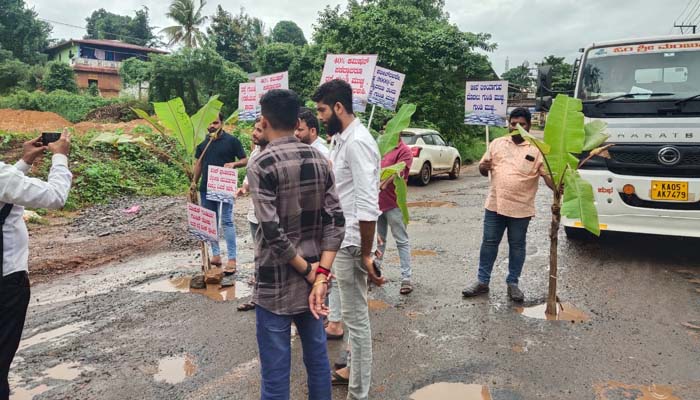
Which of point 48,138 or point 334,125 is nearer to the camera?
point 48,138

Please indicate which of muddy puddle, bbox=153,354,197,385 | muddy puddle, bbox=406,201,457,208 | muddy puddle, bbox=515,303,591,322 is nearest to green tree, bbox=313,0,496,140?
muddy puddle, bbox=406,201,457,208

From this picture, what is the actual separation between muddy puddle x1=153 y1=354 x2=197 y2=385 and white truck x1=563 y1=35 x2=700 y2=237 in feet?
16.6

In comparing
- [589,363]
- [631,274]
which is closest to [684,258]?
[631,274]

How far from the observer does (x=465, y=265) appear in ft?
20.8

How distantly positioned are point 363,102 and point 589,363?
9.93 feet

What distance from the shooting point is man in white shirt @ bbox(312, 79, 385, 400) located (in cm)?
280

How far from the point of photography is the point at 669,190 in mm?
5641

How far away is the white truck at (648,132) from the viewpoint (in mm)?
5555

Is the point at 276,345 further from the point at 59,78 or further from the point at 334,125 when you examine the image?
the point at 59,78

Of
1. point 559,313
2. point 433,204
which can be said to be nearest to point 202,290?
point 559,313

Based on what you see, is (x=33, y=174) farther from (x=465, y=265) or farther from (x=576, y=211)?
(x=576, y=211)

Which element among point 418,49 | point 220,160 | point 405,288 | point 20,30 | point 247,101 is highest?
point 20,30

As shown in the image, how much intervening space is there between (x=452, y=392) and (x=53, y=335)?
3.46m

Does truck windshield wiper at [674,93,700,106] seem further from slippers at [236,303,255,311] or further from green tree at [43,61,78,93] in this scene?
green tree at [43,61,78,93]
